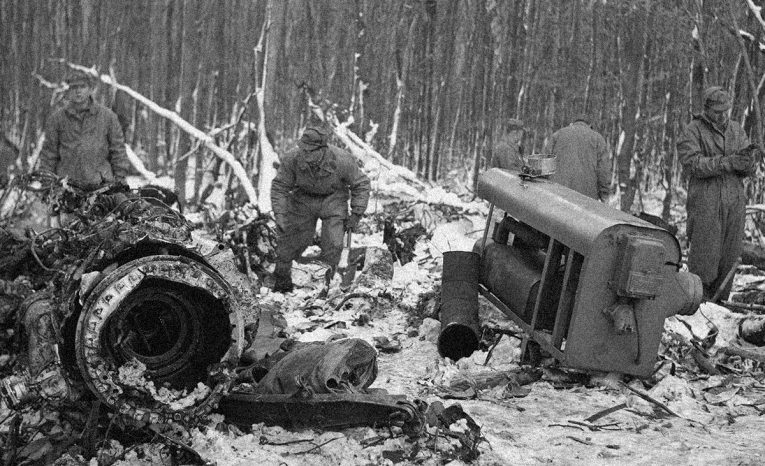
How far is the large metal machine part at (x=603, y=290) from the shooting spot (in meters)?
4.60

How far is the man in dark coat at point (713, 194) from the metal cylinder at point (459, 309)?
2.27m

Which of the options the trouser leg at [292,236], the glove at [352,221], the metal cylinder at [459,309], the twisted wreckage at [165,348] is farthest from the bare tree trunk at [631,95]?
the twisted wreckage at [165,348]

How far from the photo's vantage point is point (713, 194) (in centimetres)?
718

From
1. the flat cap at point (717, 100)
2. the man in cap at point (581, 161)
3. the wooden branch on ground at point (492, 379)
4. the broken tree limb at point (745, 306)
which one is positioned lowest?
the wooden branch on ground at point (492, 379)

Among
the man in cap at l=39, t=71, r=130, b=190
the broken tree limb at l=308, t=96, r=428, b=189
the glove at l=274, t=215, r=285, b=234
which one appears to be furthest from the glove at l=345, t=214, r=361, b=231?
the broken tree limb at l=308, t=96, r=428, b=189

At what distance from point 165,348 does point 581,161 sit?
5.24 meters

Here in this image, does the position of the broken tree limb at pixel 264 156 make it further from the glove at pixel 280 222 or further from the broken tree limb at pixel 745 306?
the broken tree limb at pixel 745 306

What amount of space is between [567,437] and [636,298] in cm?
95

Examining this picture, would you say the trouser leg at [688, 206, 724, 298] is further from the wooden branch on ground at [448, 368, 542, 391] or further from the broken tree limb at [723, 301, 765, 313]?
the wooden branch on ground at [448, 368, 542, 391]

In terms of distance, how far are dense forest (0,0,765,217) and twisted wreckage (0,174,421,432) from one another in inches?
331

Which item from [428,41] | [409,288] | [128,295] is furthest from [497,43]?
[128,295]

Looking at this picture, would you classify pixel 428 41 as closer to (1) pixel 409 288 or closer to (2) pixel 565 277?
(1) pixel 409 288

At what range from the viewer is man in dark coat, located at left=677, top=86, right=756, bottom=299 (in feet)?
23.2

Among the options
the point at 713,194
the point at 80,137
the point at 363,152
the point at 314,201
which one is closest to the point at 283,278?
the point at 314,201
